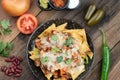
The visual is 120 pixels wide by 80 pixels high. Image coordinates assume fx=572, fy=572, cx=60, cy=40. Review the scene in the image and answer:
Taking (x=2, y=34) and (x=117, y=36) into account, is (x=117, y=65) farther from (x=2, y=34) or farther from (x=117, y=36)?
(x=2, y=34)

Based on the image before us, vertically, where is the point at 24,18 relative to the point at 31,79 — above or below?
above

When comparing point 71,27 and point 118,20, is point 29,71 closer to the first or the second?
point 71,27

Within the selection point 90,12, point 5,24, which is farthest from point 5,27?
point 90,12

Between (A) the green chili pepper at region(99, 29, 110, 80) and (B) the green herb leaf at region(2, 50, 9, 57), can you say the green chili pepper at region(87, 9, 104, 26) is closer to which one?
(A) the green chili pepper at region(99, 29, 110, 80)

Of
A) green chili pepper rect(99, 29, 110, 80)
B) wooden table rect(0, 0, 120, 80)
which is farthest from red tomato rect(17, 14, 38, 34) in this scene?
green chili pepper rect(99, 29, 110, 80)

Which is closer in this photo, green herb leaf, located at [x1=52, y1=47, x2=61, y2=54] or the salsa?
green herb leaf, located at [x1=52, y1=47, x2=61, y2=54]

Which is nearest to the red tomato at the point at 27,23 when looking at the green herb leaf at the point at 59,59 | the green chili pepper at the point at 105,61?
the green herb leaf at the point at 59,59

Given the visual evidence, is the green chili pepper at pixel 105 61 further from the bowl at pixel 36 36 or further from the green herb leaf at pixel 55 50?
the green herb leaf at pixel 55 50

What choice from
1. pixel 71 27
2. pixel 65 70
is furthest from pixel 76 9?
pixel 65 70

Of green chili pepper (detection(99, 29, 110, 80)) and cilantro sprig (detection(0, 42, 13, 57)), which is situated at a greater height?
cilantro sprig (detection(0, 42, 13, 57))
